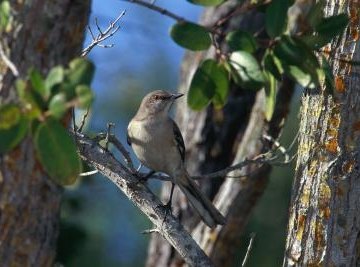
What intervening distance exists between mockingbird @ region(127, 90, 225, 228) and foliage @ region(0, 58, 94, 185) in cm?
329

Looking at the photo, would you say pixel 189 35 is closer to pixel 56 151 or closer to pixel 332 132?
pixel 56 151

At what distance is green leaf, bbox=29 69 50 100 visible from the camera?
2.49 meters

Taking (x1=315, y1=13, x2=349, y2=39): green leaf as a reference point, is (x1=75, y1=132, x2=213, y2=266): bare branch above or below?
below

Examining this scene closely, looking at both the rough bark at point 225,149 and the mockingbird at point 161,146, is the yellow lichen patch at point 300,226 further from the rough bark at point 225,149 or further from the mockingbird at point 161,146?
the rough bark at point 225,149

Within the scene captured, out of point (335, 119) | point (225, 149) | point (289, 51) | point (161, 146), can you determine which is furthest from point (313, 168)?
point (225, 149)

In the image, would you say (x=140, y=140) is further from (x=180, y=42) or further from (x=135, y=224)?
(x=135, y=224)

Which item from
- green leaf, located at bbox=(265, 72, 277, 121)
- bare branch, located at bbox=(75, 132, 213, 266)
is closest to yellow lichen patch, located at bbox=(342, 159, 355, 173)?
bare branch, located at bbox=(75, 132, 213, 266)

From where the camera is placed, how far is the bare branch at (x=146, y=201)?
443cm

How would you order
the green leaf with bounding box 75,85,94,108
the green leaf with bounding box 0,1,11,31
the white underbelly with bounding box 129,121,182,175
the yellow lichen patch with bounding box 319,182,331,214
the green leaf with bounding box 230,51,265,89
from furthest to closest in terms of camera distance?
the white underbelly with bounding box 129,121,182,175 → the yellow lichen patch with bounding box 319,182,331,214 → the green leaf with bounding box 230,51,265,89 → the green leaf with bounding box 0,1,11,31 → the green leaf with bounding box 75,85,94,108

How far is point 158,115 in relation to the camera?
6.07 meters

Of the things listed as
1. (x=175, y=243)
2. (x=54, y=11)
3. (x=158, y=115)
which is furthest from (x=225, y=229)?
(x=54, y=11)

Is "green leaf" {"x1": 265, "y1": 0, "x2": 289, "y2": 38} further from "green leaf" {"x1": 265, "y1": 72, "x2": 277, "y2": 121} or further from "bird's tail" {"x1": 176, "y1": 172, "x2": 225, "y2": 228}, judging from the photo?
"bird's tail" {"x1": 176, "y1": 172, "x2": 225, "y2": 228}

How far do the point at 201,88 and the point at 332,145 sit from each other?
1348mm

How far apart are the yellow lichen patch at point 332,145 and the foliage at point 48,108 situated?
6.17 ft
